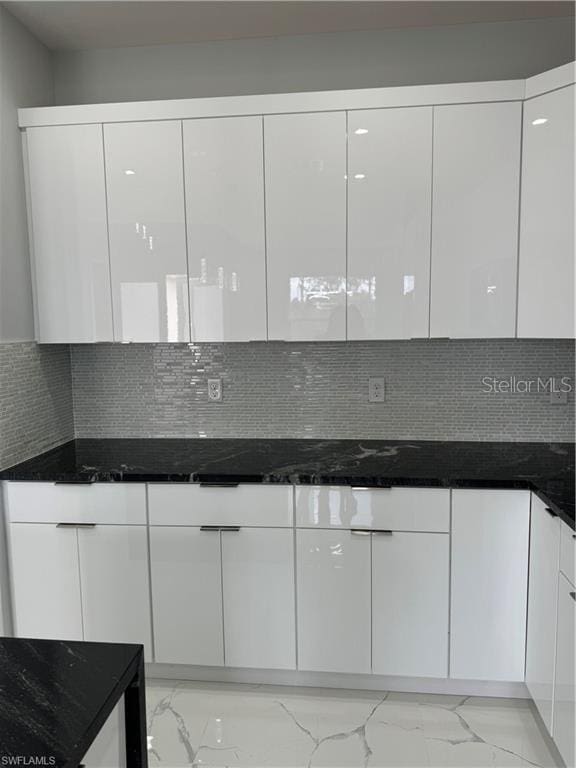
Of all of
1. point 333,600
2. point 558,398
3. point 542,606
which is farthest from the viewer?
point 558,398

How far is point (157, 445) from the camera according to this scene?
2.59m

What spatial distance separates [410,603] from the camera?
2.08 meters

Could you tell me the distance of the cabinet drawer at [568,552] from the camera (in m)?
1.60

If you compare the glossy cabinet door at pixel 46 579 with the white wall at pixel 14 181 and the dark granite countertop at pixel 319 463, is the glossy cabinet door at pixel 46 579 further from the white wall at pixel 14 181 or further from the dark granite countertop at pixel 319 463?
the white wall at pixel 14 181

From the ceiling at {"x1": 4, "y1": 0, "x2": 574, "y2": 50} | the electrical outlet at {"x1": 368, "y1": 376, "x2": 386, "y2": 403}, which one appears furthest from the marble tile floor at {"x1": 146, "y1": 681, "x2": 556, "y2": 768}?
the ceiling at {"x1": 4, "y1": 0, "x2": 574, "y2": 50}

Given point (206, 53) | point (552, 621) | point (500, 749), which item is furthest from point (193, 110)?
point (500, 749)

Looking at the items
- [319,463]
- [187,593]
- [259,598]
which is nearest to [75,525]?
[187,593]

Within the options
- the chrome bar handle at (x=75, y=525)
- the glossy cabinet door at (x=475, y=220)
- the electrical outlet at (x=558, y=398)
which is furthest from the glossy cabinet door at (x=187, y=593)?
the electrical outlet at (x=558, y=398)

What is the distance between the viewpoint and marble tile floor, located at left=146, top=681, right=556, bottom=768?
74.1 inches

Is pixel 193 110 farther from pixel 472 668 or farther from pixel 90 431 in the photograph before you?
pixel 472 668

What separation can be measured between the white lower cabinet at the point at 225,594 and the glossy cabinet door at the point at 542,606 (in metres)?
0.88

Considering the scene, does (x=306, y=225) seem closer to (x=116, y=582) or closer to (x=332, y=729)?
(x=116, y=582)

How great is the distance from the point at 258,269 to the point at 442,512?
120 centimetres

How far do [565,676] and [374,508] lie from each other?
0.77m
